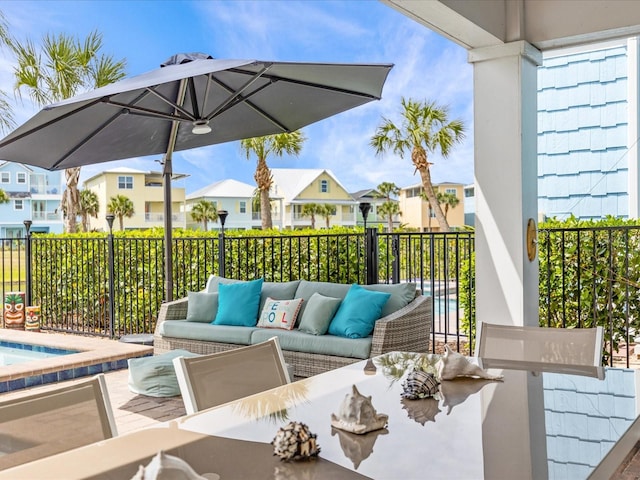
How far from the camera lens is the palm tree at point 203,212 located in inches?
1169

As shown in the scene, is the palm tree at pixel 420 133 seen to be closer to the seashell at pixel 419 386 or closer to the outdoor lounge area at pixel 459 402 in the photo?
the outdoor lounge area at pixel 459 402

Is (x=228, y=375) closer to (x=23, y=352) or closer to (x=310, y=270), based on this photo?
(x=310, y=270)

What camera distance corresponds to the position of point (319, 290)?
5.21 m

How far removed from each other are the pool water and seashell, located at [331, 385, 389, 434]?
17.3 feet

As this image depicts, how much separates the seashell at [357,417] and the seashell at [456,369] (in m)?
0.53

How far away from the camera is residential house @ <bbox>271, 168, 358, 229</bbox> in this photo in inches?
1187

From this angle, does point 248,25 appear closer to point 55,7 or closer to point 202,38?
point 202,38

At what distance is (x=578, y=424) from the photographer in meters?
1.55

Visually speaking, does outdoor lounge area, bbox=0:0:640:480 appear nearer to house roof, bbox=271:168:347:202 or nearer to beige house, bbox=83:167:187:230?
beige house, bbox=83:167:187:230

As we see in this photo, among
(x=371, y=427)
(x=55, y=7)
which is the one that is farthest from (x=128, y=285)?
(x=55, y=7)

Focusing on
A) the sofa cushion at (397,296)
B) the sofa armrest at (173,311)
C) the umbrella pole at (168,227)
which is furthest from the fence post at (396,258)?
the umbrella pole at (168,227)

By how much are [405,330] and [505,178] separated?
4.29 feet

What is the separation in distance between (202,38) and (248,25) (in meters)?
3.46

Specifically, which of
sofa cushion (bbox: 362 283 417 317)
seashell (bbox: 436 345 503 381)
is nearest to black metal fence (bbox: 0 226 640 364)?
sofa cushion (bbox: 362 283 417 317)
